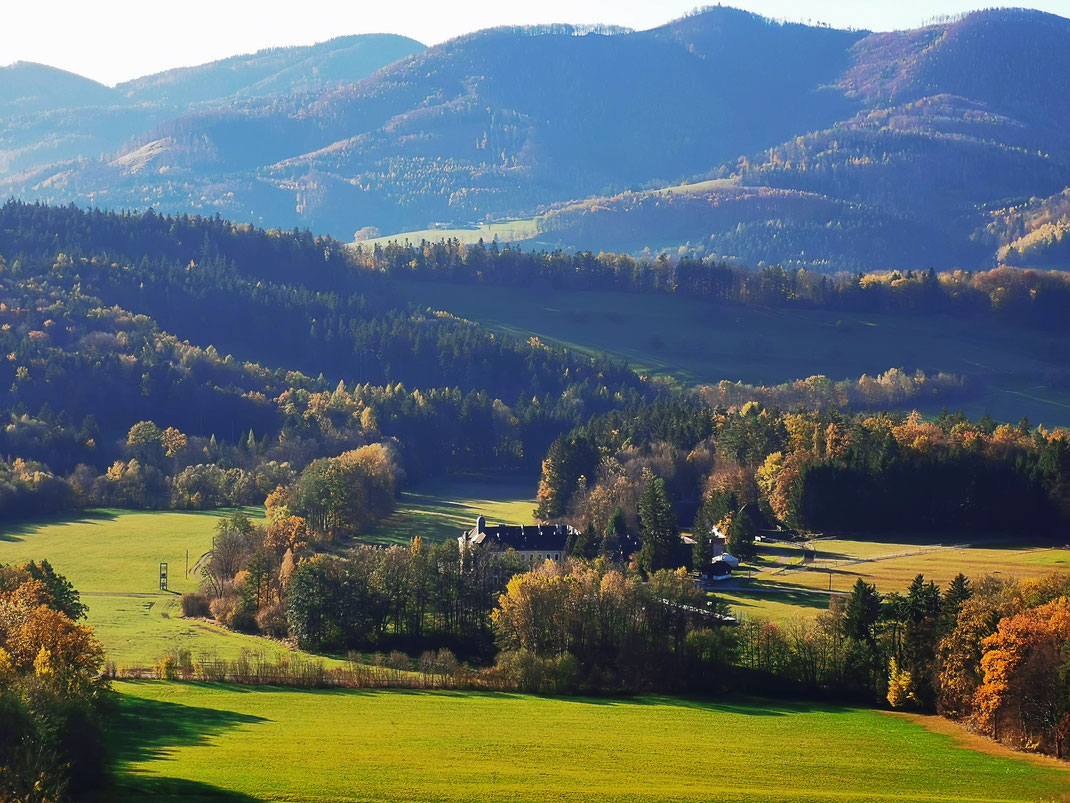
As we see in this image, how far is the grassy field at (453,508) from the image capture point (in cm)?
10700

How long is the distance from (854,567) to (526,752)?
41.7 m

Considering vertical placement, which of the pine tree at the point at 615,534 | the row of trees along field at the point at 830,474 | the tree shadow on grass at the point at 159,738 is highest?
the row of trees along field at the point at 830,474

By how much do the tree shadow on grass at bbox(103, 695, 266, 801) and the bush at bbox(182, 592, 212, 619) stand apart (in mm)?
21626

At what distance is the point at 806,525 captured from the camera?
10231 centimetres

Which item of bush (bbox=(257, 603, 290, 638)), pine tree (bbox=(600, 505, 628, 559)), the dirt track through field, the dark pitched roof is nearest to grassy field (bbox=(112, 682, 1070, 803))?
the dirt track through field

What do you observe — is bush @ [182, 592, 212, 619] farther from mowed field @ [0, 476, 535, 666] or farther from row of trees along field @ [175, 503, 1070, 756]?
mowed field @ [0, 476, 535, 666]

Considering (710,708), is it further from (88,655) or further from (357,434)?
(357,434)

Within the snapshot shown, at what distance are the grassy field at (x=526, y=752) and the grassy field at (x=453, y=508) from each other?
141 feet

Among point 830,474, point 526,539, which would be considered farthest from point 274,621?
point 830,474

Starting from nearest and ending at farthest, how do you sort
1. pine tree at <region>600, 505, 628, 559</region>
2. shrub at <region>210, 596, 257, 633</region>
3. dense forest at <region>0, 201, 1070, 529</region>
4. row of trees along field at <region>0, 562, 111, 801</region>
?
1. row of trees along field at <region>0, 562, 111, 801</region>
2. shrub at <region>210, 596, 257, 633</region>
3. pine tree at <region>600, 505, 628, 559</region>
4. dense forest at <region>0, 201, 1070, 529</region>

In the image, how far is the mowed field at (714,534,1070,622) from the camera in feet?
259

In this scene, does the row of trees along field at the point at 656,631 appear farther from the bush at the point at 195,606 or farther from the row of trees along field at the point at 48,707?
the row of trees along field at the point at 48,707

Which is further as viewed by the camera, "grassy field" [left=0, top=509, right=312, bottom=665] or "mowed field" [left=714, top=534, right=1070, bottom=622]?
"mowed field" [left=714, top=534, right=1070, bottom=622]

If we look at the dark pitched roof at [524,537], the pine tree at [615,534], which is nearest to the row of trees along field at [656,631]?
the pine tree at [615,534]
